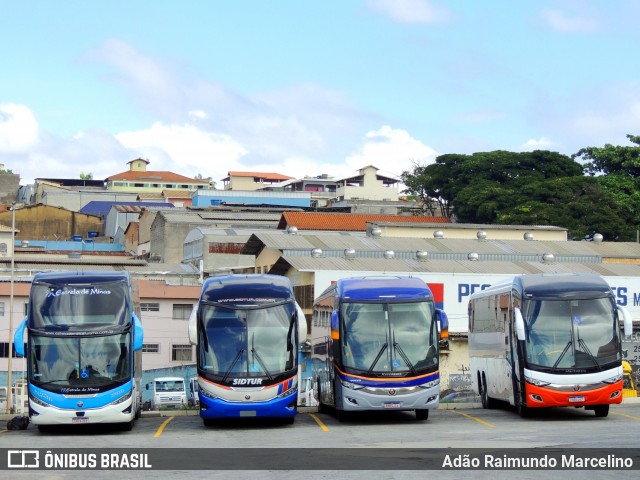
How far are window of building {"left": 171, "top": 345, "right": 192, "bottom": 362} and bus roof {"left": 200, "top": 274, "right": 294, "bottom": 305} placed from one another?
38578mm

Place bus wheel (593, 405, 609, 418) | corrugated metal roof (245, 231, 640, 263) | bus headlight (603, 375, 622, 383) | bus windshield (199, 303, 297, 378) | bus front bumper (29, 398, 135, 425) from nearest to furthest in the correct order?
bus front bumper (29, 398, 135, 425)
bus windshield (199, 303, 297, 378)
bus headlight (603, 375, 622, 383)
bus wheel (593, 405, 609, 418)
corrugated metal roof (245, 231, 640, 263)

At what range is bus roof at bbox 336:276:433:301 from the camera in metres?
→ 30.4

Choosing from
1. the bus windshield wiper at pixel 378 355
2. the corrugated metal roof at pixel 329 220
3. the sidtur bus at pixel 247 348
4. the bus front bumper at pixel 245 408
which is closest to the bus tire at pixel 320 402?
the sidtur bus at pixel 247 348

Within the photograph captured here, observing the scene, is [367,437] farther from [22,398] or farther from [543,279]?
[22,398]

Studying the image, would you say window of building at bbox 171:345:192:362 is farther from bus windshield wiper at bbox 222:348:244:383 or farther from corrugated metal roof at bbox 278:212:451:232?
bus windshield wiper at bbox 222:348:244:383

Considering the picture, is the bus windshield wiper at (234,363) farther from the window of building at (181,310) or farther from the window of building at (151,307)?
the window of building at (181,310)

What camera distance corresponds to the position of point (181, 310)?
230 feet

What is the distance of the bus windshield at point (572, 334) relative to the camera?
→ 29.4 metres

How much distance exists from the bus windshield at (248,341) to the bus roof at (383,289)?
200 centimetres

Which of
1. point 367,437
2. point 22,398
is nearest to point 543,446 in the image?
point 367,437

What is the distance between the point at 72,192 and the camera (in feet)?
486

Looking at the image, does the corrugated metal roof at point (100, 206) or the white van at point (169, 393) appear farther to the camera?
the corrugated metal roof at point (100, 206)

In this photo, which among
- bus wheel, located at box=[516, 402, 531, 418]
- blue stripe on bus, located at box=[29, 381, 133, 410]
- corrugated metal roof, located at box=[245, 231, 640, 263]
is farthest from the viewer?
corrugated metal roof, located at box=[245, 231, 640, 263]

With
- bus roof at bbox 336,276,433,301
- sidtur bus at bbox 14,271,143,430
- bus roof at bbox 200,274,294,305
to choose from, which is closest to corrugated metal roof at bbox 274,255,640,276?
bus roof at bbox 336,276,433,301
